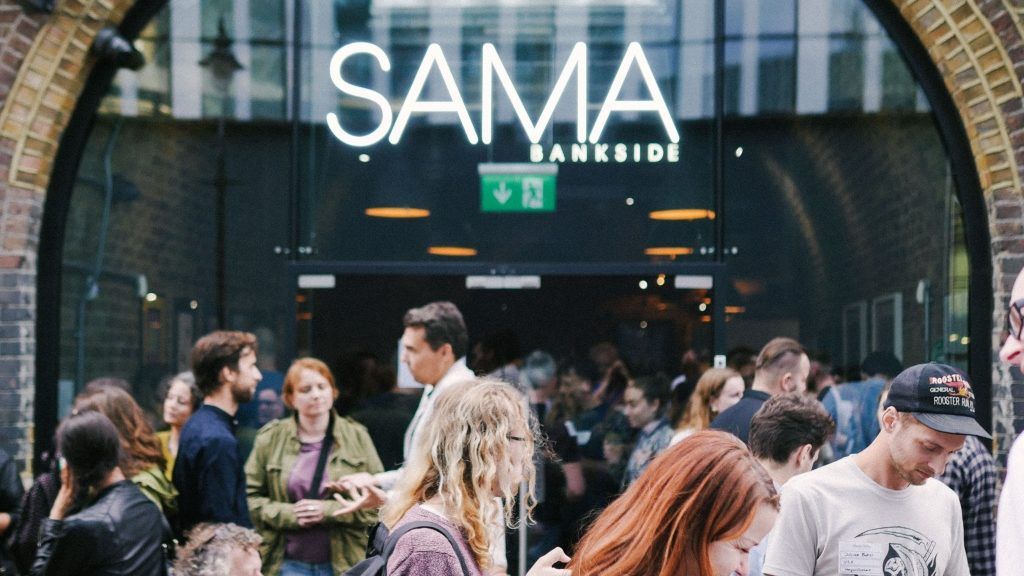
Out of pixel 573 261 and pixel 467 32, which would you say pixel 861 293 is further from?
pixel 467 32

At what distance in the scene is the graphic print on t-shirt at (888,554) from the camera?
341cm

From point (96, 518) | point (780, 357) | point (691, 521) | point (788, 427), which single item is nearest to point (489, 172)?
point (780, 357)

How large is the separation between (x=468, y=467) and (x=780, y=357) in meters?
3.06

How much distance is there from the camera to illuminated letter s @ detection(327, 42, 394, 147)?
6.95 m

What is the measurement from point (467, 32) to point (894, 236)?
2725 mm

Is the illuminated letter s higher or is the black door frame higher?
the illuminated letter s

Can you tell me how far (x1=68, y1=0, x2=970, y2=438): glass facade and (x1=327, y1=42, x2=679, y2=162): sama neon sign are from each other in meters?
0.01

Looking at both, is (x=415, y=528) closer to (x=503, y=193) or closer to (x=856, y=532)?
(x=856, y=532)

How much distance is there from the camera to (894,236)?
6785mm

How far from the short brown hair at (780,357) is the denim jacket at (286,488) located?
195 cm

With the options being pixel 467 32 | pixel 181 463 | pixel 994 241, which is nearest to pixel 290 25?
pixel 467 32

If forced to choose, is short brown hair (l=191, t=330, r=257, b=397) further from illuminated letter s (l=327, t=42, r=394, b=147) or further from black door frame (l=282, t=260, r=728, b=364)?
illuminated letter s (l=327, t=42, r=394, b=147)

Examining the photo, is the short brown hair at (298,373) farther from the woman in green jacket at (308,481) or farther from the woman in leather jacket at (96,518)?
the woman in leather jacket at (96,518)

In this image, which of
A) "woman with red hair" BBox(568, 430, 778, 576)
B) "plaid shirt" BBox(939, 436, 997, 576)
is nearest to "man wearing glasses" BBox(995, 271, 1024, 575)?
"woman with red hair" BBox(568, 430, 778, 576)
